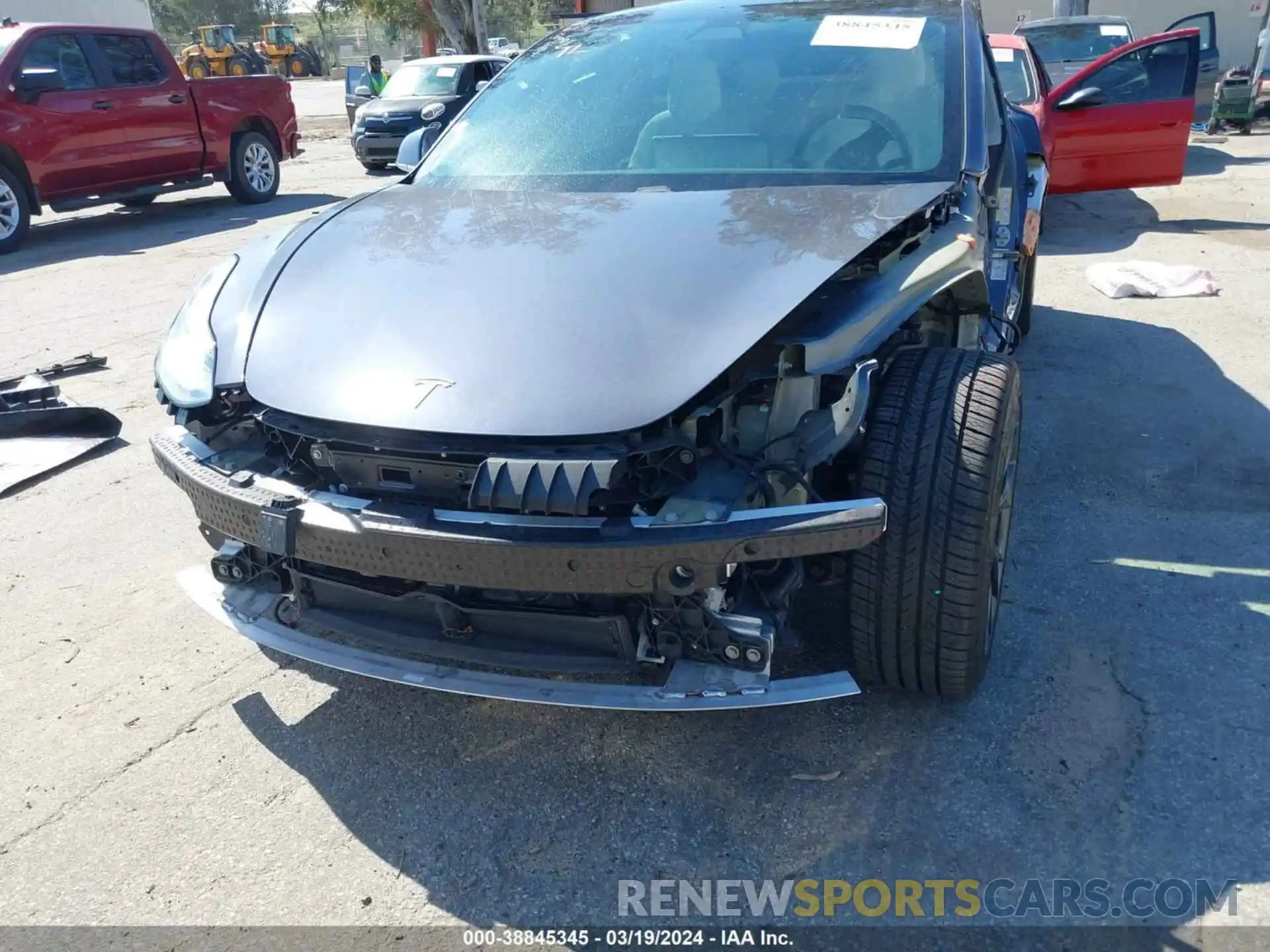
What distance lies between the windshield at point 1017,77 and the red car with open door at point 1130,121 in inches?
5.5

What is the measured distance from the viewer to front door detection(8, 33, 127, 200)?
9336 millimetres

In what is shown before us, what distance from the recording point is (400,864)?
2.21 m

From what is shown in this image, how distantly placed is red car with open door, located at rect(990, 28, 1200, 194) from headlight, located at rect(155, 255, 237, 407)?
6.29 metres

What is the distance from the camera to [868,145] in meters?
3.04

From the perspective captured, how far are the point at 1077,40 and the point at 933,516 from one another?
1174cm

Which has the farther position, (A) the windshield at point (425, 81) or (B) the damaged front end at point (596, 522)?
(A) the windshield at point (425, 81)

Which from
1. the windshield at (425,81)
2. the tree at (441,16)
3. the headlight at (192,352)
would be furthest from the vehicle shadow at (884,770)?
the tree at (441,16)

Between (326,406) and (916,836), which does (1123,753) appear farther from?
(326,406)

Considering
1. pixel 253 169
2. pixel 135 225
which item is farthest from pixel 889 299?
pixel 253 169

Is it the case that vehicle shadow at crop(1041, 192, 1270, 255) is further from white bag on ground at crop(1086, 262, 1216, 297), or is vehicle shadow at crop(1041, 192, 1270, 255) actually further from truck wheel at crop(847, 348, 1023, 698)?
truck wheel at crop(847, 348, 1023, 698)

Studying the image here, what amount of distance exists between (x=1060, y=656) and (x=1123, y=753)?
0.41 m

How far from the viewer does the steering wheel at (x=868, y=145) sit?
2.99 m

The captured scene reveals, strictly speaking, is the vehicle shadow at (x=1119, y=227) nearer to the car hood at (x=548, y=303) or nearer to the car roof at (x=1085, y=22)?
the car roof at (x=1085, y=22)

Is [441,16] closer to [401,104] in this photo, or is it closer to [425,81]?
[425,81]
